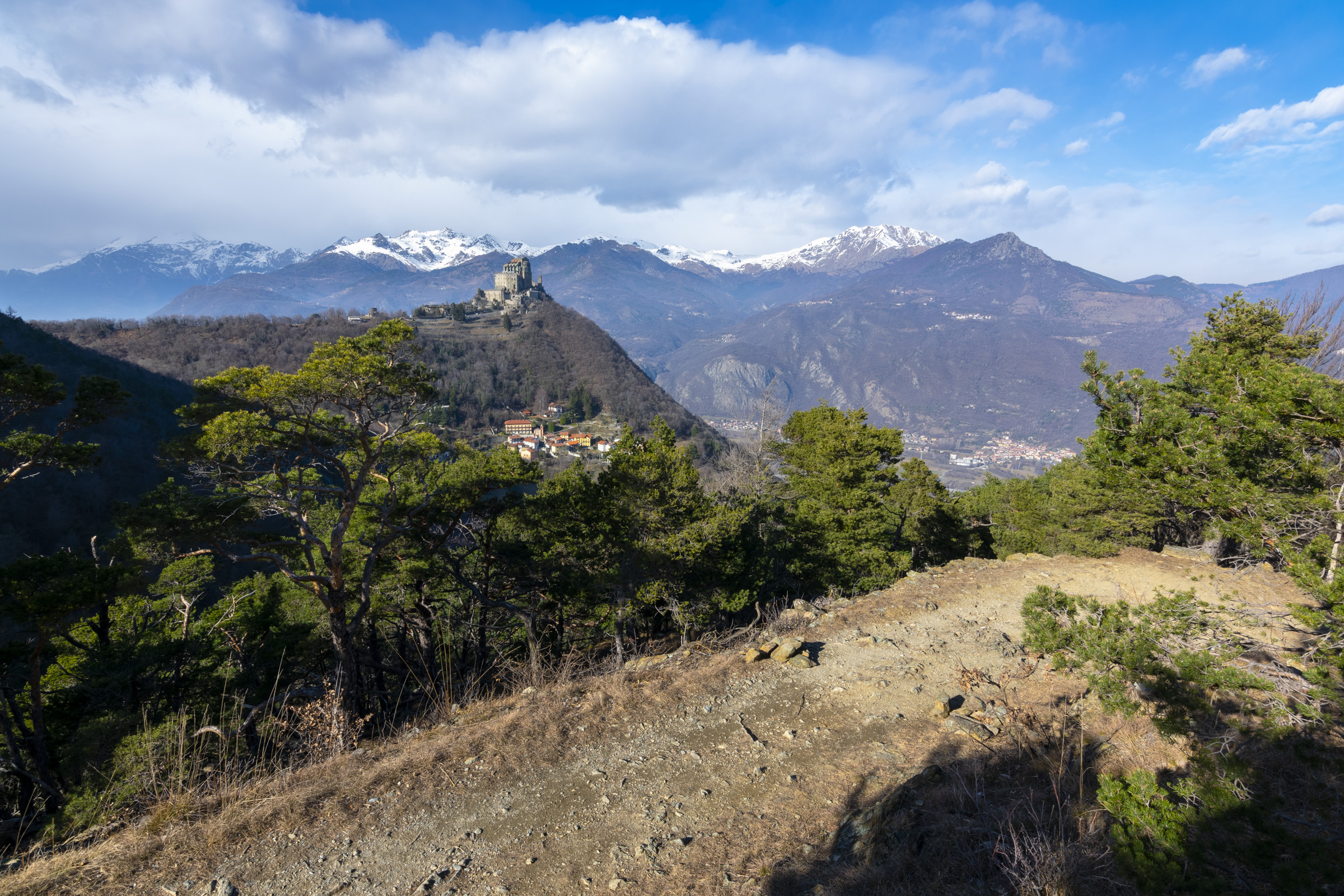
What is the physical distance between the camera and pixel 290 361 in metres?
80.4

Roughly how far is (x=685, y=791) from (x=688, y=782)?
0.42ft

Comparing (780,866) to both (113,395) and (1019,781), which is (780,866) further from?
(113,395)

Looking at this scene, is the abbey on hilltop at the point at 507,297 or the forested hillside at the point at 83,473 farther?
the abbey on hilltop at the point at 507,297

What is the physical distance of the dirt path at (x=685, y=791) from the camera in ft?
12.8

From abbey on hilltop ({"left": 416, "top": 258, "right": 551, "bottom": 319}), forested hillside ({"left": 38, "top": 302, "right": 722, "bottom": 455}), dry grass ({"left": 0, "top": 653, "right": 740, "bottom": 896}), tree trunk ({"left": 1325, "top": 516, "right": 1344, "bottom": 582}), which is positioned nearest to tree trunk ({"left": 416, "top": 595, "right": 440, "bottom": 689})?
dry grass ({"left": 0, "top": 653, "right": 740, "bottom": 896})

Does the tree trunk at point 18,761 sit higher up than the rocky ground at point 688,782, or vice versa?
the rocky ground at point 688,782

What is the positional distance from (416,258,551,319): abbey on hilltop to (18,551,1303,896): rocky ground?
448 ft

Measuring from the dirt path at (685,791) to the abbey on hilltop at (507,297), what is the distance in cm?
13681

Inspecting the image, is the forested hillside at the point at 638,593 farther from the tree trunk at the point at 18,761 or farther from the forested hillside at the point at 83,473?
the forested hillside at the point at 83,473

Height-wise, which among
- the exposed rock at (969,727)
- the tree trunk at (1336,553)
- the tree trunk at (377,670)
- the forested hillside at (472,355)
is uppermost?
the forested hillside at (472,355)

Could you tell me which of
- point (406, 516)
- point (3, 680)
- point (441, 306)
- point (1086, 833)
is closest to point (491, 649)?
point (406, 516)

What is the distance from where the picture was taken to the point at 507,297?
479 ft

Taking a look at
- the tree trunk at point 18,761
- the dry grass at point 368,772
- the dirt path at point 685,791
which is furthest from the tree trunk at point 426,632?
the dirt path at point 685,791

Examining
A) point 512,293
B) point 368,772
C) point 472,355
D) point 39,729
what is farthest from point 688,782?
point 512,293
